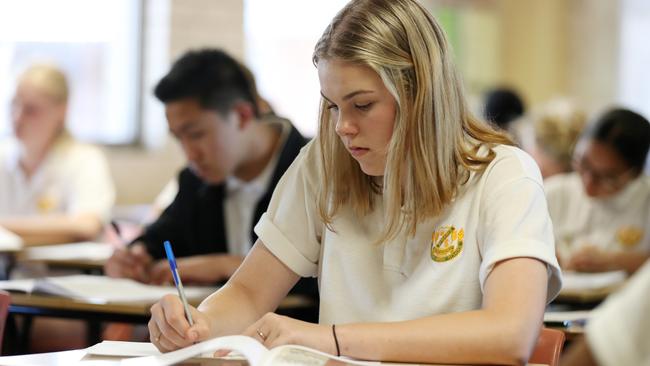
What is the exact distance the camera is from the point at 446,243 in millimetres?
1837

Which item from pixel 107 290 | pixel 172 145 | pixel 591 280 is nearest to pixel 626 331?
pixel 107 290

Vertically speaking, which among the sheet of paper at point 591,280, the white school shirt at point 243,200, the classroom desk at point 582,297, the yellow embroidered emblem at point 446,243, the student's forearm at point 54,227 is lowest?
the student's forearm at point 54,227

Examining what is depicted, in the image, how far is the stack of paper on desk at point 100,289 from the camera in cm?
262

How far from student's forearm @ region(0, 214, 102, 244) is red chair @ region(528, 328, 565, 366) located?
2718 millimetres

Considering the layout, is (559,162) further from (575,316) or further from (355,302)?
(355,302)

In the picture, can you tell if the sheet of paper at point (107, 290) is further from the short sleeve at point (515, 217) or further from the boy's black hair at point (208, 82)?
the short sleeve at point (515, 217)

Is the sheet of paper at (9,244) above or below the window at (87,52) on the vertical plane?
below

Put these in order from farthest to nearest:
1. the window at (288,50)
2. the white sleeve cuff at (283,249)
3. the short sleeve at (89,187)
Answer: the window at (288,50) → the short sleeve at (89,187) → the white sleeve cuff at (283,249)

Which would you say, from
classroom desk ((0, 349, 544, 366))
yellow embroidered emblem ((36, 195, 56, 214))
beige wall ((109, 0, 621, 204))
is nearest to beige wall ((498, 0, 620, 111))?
beige wall ((109, 0, 621, 204))

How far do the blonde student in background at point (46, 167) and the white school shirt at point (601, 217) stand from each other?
1.92 m

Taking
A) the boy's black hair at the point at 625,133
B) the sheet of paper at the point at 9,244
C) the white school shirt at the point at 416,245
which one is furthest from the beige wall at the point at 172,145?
the white school shirt at the point at 416,245

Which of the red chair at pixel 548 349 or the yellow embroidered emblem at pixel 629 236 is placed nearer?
the red chair at pixel 548 349

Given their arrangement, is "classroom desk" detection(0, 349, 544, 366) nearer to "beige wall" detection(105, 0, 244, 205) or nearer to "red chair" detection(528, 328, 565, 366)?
"red chair" detection(528, 328, 565, 366)

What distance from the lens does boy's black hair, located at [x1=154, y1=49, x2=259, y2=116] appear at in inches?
119
